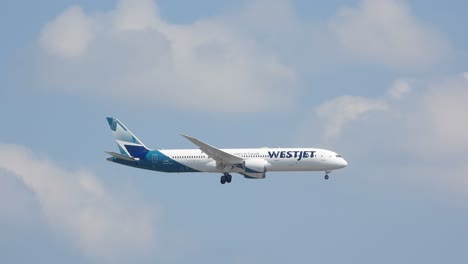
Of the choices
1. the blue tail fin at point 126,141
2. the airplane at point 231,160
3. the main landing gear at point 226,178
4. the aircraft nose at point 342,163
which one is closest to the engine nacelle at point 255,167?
the airplane at point 231,160

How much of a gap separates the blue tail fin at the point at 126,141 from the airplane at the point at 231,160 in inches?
4.8

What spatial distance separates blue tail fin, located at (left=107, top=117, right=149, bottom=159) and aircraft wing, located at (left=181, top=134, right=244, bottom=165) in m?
7.58

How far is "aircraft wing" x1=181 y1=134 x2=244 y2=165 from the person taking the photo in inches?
4729

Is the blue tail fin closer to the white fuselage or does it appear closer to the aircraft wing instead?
the white fuselage

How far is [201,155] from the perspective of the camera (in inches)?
4870

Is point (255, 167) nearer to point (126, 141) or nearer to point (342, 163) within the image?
point (342, 163)

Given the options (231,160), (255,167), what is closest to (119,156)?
(231,160)

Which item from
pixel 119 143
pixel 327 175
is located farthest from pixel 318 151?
pixel 119 143

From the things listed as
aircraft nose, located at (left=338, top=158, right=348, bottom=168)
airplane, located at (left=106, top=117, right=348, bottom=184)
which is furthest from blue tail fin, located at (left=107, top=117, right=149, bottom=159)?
aircraft nose, located at (left=338, top=158, right=348, bottom=168)

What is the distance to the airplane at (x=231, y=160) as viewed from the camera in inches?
4776

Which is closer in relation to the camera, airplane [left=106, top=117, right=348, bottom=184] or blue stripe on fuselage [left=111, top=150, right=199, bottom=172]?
airplane [left=106, top=117, right=348, bottom=184]

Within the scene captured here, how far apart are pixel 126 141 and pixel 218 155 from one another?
11.7m

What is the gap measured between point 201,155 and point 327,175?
13.0 m

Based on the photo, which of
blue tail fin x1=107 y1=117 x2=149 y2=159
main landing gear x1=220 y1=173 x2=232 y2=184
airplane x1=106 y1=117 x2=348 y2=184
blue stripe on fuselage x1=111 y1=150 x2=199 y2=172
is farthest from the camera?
blue tail fin x1=107 y1=117 x2=149 y2=159
